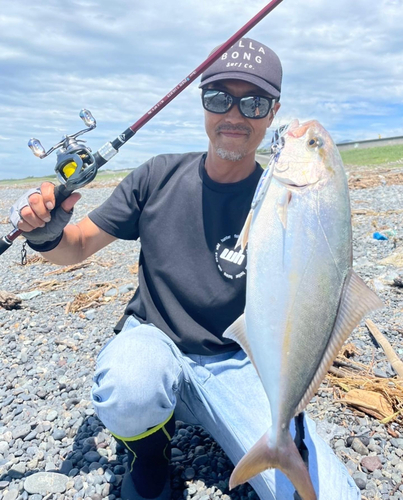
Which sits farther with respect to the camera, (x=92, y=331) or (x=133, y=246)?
(x=133, y=246)

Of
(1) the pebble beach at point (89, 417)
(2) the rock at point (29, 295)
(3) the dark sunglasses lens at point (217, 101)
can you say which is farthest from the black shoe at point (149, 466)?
(2) the rock at point (29, 295)

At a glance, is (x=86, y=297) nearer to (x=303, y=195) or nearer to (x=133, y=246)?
(x=133, y=246)

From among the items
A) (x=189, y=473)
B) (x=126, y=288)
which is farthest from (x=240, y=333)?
(x=126, y=288)

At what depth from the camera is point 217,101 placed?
294cm

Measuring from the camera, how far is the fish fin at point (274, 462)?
81.2 inches

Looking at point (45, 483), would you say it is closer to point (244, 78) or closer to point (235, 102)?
point (235, 102)

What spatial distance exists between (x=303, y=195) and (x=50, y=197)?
1.37m

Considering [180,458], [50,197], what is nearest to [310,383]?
[180,458]

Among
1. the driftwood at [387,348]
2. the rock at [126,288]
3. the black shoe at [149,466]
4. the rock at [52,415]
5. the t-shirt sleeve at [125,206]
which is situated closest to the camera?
the black shoe at [149,466]

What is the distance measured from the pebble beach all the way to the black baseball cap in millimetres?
2301

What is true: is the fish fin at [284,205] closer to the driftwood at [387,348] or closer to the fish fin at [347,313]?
the fish fin at [347,313]

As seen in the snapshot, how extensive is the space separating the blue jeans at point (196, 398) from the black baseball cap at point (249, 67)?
167 cm

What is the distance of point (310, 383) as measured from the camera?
2.08 meters

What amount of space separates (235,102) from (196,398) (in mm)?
1898
